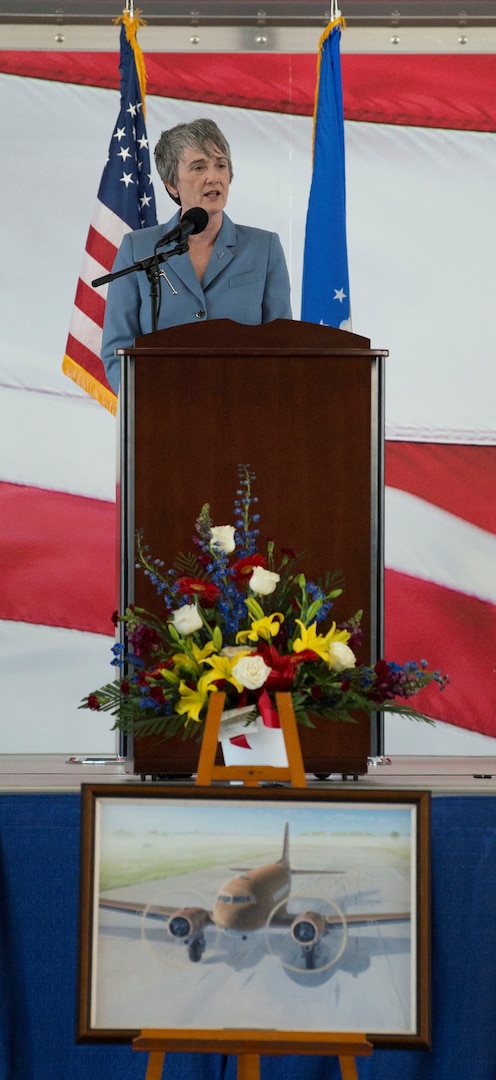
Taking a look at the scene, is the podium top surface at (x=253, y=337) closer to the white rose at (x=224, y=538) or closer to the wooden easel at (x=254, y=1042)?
the white rose at (x=224, y=538)

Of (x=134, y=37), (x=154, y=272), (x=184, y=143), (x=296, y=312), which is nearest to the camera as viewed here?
(x=154, y=272)

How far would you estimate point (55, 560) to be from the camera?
4.53m

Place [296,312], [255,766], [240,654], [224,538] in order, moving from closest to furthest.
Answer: [255,766] → [240,654] → [224,538] → [296,312]

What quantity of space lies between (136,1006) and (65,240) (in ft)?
11.1

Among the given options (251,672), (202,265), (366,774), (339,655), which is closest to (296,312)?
(202,265)

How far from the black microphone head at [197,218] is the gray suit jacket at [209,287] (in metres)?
0.20

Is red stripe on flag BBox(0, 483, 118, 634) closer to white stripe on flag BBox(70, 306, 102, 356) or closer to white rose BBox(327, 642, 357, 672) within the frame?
white stripe on flag BBox(70, 306, 102, 356)

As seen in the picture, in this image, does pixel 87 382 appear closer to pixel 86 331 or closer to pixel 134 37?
pixel 86 331

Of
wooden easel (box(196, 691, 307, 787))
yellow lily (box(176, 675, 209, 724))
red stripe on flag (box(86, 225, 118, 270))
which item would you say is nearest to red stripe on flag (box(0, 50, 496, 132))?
red stripe on flag (box(86, 225, 118, 270))

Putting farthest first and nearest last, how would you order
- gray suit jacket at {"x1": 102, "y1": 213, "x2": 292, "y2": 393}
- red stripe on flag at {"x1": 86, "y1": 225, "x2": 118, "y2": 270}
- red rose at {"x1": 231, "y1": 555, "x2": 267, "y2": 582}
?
red stripe on flag at {"x1": 86, "y1": 225, "x2": 118, "y2": 270} → gray suit jacket at {"x1": 102, "y1": 213, "x2": 292, "y2": 393} → red rose at {"x1": 231, "y1": 555, "x2": 267, "y2": 582}

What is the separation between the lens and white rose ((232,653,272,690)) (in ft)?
6.15

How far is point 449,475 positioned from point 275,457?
2.36 metres

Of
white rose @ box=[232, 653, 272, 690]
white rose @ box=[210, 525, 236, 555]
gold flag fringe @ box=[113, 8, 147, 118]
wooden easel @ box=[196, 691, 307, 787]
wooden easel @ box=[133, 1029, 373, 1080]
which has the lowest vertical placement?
wooden easel @ box=[133, 1029, 373, 1080]

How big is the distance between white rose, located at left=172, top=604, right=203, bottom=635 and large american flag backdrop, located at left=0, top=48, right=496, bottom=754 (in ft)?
8.35
